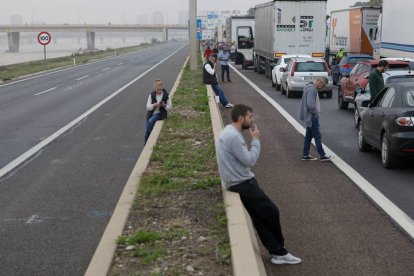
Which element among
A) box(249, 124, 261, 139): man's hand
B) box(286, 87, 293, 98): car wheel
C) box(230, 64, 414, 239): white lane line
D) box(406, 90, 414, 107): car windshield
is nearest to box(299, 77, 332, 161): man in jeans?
box(230, 64, 414, 239): white lane line

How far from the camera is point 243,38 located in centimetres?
5203

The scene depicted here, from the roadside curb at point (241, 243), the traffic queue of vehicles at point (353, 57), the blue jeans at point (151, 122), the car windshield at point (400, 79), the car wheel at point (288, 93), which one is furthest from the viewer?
the car wheel at point (288, 93)

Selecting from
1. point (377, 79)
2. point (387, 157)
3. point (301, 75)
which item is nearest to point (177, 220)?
point (387, 157)

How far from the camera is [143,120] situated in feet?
64.4

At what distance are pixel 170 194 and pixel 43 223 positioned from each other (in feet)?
5.49

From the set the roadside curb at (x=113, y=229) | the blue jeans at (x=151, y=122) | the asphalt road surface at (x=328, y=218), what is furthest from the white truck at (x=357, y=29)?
the roadside curb at (x=113, y=229)

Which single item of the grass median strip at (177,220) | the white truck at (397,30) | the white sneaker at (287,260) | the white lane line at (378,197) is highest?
the white truck at (397,30)

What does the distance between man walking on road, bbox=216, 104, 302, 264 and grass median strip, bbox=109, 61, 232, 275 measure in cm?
45

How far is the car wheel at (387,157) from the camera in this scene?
455 inches

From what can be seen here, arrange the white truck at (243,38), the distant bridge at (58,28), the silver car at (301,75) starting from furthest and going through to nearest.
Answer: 1. the distant bridge at (58,28)
2. the white truck at (243,38)
3. the silver car at (301,75)

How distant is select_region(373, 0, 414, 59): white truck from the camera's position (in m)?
25.8

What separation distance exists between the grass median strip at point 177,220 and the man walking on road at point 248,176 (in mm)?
449

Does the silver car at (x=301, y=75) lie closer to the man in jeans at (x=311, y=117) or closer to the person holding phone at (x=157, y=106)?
the person holding phone at (x=157, y=106)

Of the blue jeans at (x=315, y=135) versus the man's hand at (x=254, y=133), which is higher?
the man's hand at (x=254, y=133)
